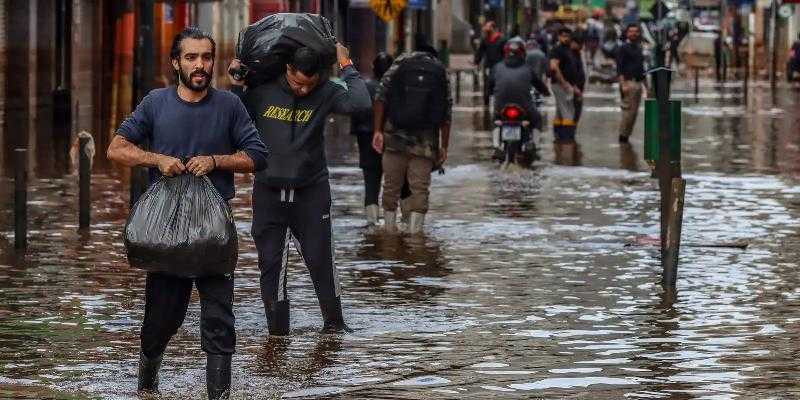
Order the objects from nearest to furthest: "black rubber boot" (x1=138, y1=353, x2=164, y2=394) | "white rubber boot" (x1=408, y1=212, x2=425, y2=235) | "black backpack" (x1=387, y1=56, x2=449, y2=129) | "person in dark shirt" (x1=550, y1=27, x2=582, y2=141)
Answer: "black rubber boot" (x1=138, y1=353, x2=164, y2=394)
"black backpack" (x1=387, y1=56, x2=449, y2=129)
"white rubber boot" (x1=408, y1=212, x2=425, y2=235)
"person in dark shirt" (x1=550, y1=27, x2=582, y2=141)

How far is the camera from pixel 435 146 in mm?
19766

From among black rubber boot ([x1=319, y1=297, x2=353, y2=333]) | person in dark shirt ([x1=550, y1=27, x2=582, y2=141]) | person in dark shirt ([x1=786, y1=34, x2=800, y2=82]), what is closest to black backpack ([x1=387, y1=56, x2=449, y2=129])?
black rubber boot ([x1=319, y1=297, x2=353, y2=333])

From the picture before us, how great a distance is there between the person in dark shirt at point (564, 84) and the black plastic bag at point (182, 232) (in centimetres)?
2430

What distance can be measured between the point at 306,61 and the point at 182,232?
9.16 ft

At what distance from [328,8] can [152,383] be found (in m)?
55.4

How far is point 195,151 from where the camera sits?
10602 mm

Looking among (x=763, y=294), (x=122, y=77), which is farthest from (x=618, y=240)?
(x=122, y=77)

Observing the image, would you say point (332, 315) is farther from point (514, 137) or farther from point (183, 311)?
point (514, 137)

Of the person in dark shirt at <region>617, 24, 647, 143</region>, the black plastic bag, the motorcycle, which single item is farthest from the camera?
the person in dark shirt at <region>617, 24, 647, 143</region>

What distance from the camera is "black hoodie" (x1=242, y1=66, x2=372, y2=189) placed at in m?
13.0

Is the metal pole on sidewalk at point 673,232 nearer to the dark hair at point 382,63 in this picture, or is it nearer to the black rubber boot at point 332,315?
the black rubber boot at point 332,315

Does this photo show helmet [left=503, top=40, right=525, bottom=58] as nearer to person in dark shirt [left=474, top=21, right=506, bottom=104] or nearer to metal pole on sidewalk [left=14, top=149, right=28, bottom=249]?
metal pole on sidewalk [left=14, top=149, right=28, bottom=249]

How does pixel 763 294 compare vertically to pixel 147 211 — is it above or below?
below

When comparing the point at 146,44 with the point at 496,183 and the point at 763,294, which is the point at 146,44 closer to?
the point at 496,183
